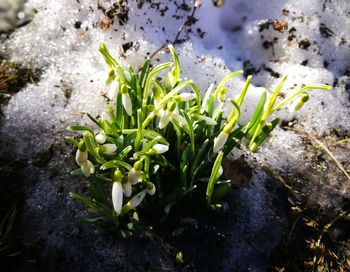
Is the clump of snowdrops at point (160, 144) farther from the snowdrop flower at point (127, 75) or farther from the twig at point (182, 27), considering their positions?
the twig at point (182, 27)

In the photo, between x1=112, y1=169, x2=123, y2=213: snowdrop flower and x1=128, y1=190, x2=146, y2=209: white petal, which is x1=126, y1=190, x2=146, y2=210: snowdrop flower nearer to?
x1=128, y1=190, x2=146, y2=209: white petal

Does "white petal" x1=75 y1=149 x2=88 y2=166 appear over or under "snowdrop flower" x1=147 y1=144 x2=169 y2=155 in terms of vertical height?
over

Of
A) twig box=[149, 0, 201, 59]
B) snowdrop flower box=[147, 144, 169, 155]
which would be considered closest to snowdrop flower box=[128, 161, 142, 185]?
snowdrop flower box=[147, 144, 169, 155]

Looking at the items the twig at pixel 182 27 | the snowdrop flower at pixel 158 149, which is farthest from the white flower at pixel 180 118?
the twig at pixel 182 27

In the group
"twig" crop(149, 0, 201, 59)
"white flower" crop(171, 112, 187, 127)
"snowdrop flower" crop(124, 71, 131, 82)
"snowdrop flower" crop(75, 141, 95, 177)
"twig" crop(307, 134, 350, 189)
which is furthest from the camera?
"twig" crop(149, 0, 201, 59)

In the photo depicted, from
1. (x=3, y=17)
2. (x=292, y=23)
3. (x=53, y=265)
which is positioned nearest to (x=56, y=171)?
(x=53, y=265)

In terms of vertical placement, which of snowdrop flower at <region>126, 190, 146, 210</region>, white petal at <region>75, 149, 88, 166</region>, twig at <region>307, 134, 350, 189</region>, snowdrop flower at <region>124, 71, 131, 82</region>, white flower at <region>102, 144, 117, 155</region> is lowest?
twig at <region>307, 134, 350, 189</region>

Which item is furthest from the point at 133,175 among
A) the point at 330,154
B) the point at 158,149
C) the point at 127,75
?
the point at 330,154

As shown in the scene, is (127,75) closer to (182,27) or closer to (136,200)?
(136,200)
